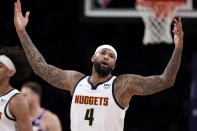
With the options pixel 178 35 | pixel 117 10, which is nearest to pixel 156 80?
pixel 178 35

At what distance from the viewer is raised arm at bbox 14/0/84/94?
5.52 meters

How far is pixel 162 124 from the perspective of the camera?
11242 mm

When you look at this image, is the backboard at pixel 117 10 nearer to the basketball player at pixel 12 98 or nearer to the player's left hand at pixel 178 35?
the player's left hand at pixel 178 35

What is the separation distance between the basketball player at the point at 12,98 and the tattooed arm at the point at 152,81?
979mm

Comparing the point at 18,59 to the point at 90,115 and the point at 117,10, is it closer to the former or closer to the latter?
the point at 90,115

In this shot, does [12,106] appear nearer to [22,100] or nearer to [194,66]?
[22,100]

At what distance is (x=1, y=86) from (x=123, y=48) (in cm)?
694

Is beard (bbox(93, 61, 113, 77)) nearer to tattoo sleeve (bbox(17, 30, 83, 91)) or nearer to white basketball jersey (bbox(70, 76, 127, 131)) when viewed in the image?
white basketball jersey (bbox(70, 76, 127, 131))

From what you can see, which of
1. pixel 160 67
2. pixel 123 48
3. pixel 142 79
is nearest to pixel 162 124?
pixel 160 67

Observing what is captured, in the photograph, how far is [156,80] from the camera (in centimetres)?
520

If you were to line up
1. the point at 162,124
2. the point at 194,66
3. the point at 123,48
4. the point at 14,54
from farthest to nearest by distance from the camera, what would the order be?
the point at 123,48 < the point at 162,124 < the point at 194,66 < the point at 14,54

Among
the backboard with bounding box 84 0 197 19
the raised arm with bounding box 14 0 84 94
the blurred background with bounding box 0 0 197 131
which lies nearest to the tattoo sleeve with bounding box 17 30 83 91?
the raised arm with bounding box 14 0 84 94

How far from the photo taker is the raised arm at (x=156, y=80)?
5.12 m

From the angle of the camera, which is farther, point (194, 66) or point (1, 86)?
point (194, 66)
